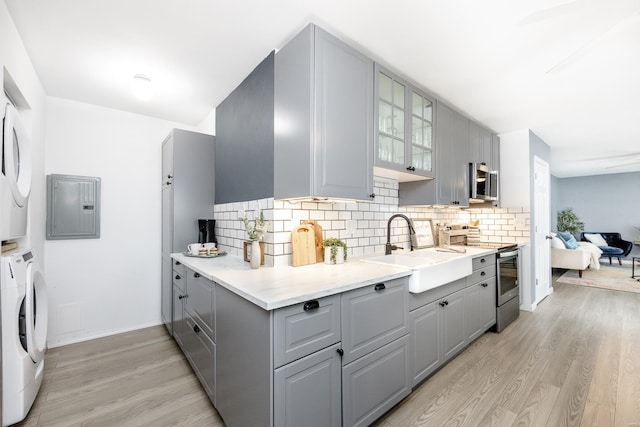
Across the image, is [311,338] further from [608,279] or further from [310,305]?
[608,279]

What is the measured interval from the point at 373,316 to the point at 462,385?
3.50 ft

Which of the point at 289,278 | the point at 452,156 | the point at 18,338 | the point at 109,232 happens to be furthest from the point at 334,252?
the point at 109,232

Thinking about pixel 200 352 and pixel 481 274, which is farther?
pixel 481 274

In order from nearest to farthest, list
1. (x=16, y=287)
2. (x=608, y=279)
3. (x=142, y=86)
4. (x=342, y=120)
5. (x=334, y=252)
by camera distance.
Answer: (x=16, y=287) → (x=342, y=120) → (x=334, y=252) → (x=142, y=86) → (x=608, y=279)

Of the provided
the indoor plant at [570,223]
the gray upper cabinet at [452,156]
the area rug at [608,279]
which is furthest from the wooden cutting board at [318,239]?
the indoor plant at [570,223]

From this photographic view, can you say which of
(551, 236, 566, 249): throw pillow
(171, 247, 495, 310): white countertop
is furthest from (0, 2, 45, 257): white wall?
(551, 236, 566, 249): throw pillow

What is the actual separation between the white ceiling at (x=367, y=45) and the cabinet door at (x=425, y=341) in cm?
176

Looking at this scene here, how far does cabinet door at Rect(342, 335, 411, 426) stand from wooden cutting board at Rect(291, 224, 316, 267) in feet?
2.42

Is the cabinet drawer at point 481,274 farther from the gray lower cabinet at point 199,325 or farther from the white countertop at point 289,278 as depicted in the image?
the gray lower cabinet at point 199,325

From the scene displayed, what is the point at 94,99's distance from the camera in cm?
270

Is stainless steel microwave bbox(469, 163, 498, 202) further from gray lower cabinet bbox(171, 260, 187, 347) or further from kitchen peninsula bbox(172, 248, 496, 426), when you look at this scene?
gray lower cabinet bbox(171, 260, 187, 347)

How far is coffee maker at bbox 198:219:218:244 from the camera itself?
272 centimetres

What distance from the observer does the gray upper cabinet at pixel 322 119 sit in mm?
1653

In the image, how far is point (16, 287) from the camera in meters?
1.52
